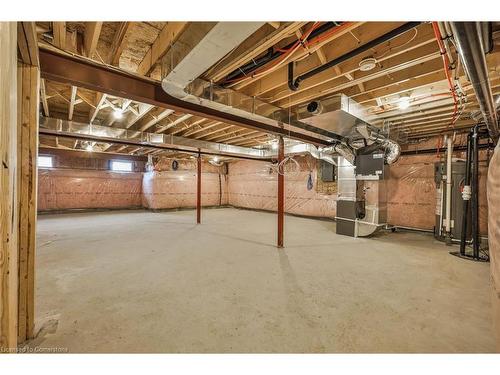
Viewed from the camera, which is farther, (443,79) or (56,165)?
(56,165)

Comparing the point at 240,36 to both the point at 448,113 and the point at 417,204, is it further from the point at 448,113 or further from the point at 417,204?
the point at 417,204

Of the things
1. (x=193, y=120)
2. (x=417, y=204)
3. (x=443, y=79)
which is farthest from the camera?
(x=417, y=204)

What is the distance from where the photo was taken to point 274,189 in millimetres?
7879

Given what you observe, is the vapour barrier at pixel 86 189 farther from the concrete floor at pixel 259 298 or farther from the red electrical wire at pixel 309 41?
the red electrical wire at pixel 309 41

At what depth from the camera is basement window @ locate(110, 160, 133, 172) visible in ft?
27.5

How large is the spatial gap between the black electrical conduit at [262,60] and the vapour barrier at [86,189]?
7661 millimetres

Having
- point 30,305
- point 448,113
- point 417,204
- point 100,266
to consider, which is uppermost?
point 448,113

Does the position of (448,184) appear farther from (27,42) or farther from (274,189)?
(27,42)

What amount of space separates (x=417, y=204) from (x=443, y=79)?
3.36 metres

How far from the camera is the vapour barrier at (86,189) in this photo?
7.19m

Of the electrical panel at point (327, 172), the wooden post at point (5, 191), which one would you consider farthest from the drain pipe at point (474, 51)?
the electrical panel at point (327, 172)

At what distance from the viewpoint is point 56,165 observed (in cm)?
737

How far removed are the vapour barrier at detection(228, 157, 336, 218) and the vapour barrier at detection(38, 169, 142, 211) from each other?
4.04 metres

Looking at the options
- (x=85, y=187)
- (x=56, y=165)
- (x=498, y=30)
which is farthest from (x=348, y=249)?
(x=56, y=165)
